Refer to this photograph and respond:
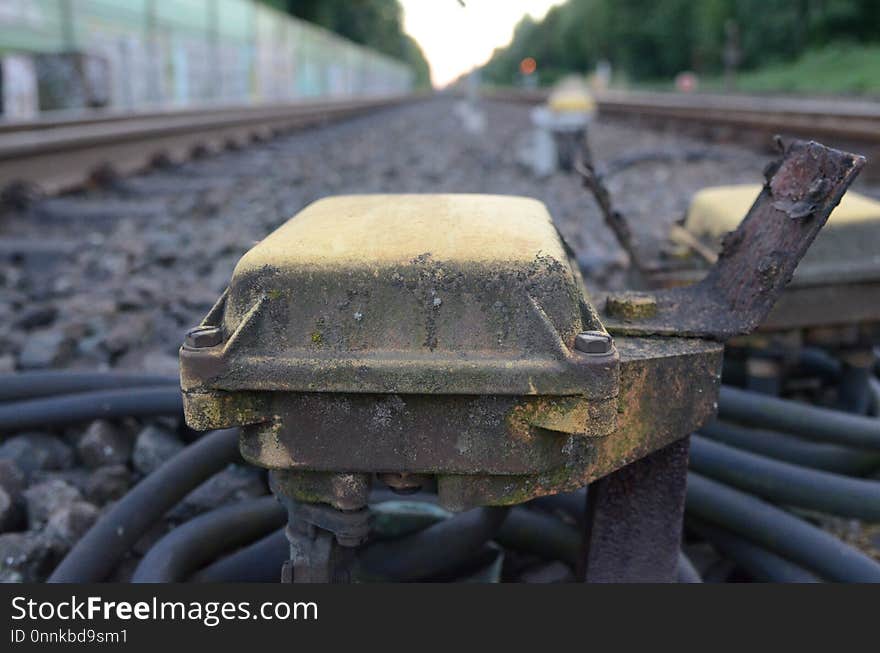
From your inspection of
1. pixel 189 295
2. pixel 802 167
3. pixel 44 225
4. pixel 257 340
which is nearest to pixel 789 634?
pixel 802 167

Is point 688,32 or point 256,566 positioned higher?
point 688,32

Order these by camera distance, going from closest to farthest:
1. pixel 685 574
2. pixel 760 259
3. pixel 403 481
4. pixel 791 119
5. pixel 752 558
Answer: pixel 403 481 → pixel 760 259 → pixel 685 574 → pixel 752 558 → pixel 791 119

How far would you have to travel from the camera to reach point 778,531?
1.73m

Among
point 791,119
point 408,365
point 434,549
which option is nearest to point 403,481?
point 408,365

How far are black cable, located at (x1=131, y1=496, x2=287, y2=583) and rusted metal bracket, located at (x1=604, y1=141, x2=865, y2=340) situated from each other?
0.90 meters

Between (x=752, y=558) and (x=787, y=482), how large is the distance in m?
0.20

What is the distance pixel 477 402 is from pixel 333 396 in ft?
0.69

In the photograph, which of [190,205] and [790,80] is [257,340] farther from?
[790,80]

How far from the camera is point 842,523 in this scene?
2215mm

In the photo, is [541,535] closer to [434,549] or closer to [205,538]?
[434,549]

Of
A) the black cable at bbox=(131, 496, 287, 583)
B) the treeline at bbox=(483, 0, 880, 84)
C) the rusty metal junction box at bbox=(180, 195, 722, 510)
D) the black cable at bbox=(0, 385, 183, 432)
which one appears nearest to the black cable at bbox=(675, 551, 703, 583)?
the rusty metal junction box at bbox=(180, 195, 722, 510)

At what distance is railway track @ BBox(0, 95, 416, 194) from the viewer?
21.4 feet

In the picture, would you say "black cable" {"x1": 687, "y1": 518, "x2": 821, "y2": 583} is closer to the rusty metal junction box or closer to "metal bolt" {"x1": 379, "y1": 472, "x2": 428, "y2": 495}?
the rusty metal junction box

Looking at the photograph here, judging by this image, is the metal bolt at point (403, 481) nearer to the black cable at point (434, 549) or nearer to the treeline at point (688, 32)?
the black cable at point (434, 549)
